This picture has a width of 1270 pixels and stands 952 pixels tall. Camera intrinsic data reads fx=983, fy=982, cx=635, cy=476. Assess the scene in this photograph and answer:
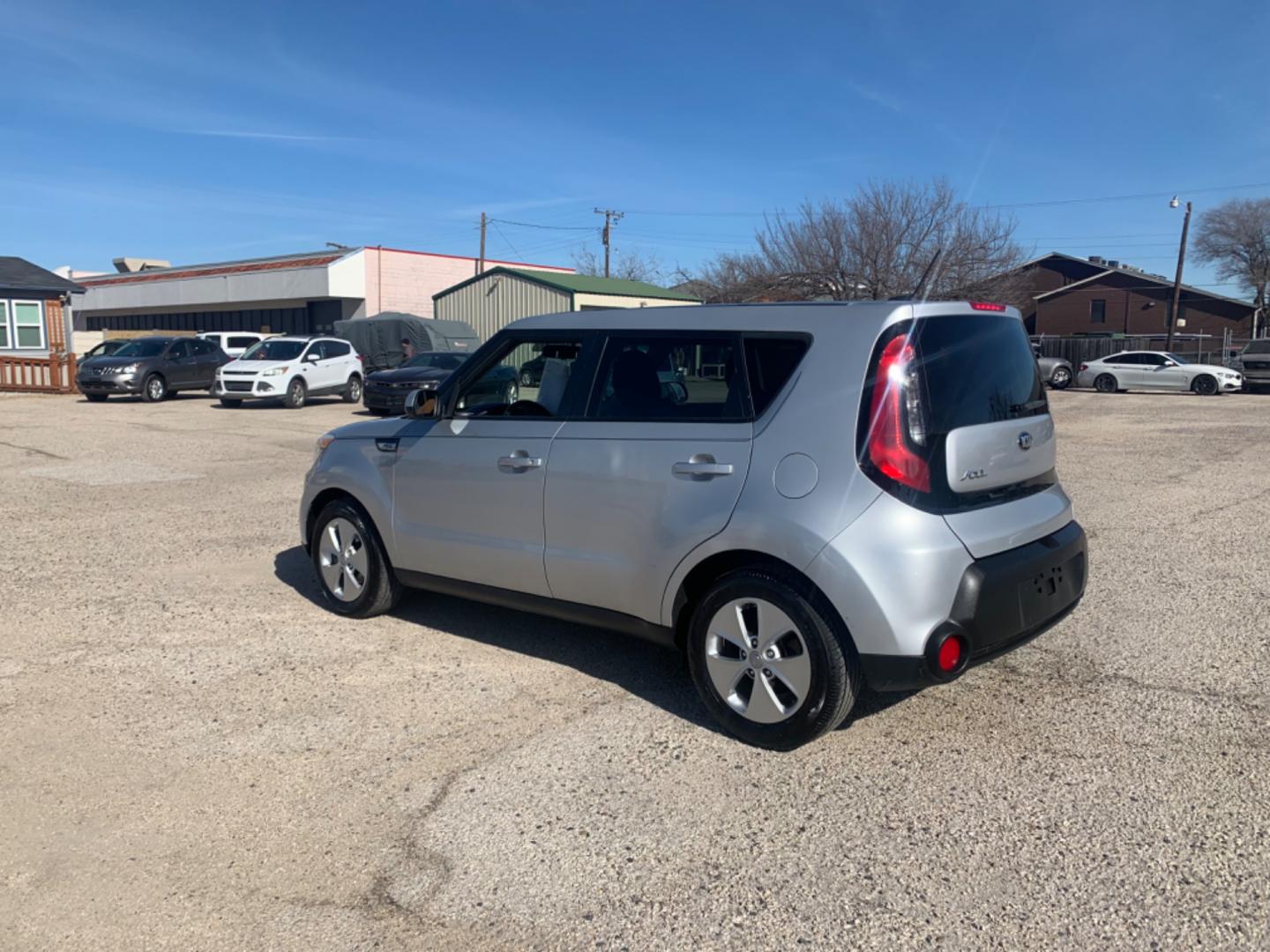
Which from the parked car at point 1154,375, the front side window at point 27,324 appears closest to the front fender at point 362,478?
the front side window at point 27,324

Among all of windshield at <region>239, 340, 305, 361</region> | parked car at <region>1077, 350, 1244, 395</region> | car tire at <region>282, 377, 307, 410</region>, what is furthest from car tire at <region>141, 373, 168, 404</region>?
parked car at <region>1077, 350, 1244, 395</region>

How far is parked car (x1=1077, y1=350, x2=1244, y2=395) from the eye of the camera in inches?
1227

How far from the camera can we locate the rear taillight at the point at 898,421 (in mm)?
3639

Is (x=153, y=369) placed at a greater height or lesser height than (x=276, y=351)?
lesser

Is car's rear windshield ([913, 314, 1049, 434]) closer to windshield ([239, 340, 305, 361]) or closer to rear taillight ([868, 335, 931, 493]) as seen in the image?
rear taillight ([868, 335, 931, 493])

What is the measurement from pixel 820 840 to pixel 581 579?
5.47ft

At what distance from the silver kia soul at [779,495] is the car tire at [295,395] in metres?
18.8

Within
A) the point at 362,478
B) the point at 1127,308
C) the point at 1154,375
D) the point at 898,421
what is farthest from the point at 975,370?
the point at 1127,308

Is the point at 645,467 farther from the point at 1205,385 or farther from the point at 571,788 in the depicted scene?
the point at 1205,385

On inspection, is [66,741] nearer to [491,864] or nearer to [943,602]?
[491,864]

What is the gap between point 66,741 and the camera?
4.06 m

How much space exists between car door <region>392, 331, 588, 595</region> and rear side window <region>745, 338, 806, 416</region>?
0.92 metres

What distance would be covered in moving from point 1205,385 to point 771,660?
32.7 meters

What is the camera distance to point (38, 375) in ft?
90.3
